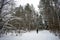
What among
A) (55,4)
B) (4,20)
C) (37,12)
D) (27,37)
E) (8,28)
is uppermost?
(55,4)

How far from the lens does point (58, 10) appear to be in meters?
2.25

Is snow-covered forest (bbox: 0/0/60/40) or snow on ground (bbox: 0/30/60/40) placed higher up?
snow-covered forest (bbox: 0/0/60/40)

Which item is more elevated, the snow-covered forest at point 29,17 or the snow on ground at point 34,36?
the snow-covered forest at point 29,17

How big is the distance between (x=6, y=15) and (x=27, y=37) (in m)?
0.71

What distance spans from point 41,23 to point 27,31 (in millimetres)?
352

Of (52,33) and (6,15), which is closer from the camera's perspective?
(52,33)

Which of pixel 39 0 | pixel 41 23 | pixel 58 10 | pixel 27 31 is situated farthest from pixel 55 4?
pixel 27 31

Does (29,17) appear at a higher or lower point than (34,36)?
higher

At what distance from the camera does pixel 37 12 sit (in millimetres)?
2264

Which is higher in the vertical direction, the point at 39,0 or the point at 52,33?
the point at 39,0

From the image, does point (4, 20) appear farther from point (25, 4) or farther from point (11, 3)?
point (25, 4)

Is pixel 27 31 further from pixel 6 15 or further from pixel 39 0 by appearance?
pixel 39 0

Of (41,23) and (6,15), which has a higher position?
(6,15)

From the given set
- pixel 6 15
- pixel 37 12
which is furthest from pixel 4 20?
pixel 37 12
